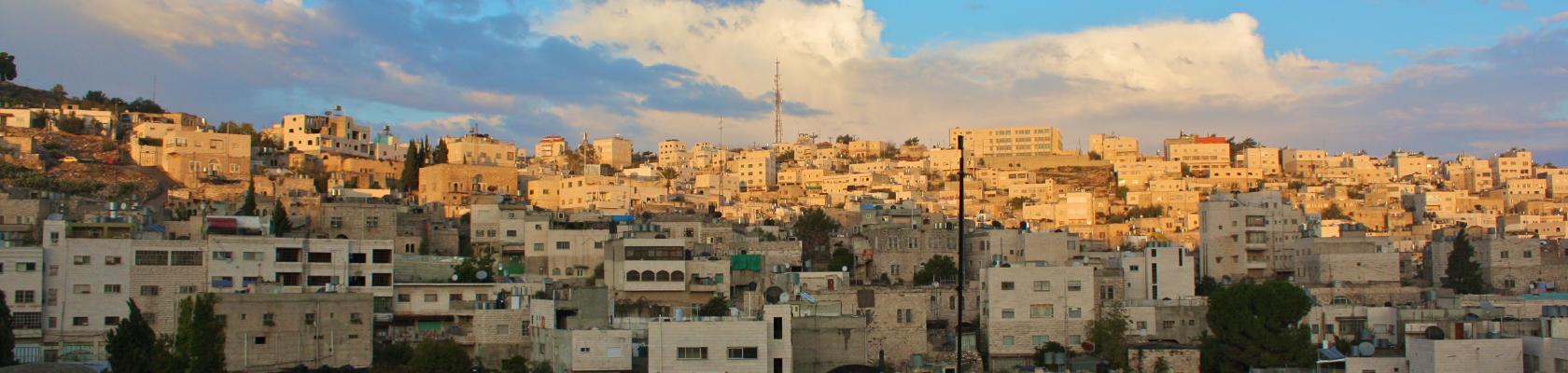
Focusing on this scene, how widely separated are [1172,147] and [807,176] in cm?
2567

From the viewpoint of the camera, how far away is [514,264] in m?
47.2

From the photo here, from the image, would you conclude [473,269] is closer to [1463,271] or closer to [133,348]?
[133,348]

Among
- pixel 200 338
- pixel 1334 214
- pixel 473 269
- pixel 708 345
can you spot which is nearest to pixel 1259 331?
pixel 708 345

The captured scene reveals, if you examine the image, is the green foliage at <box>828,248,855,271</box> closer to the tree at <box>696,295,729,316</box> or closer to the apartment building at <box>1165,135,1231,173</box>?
the tree at <box>696,295,729,316</box>

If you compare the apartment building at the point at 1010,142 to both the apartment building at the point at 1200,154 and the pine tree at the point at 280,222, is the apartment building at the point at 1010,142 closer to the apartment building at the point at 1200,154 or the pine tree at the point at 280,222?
the apartment building at the point at 1200,154

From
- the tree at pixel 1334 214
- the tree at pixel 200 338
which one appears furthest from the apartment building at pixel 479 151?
the tree at pixel 1334 214

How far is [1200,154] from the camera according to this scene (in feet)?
332

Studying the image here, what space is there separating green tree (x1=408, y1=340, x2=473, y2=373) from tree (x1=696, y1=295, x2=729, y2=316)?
7.19 m

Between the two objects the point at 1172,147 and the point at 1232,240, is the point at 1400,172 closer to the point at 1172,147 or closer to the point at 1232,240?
the point at 1172,147

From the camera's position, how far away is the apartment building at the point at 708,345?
3347 centimetres

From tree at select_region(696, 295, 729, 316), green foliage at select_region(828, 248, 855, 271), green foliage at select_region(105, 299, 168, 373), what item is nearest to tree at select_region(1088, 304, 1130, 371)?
tree at select_region(696, 295, 729, 316)

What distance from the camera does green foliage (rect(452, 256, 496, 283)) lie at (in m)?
41.7

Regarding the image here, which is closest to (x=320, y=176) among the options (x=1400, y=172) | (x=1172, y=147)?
(x=1172, y=147)

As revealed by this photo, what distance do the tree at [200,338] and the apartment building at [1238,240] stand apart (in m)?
32.0
